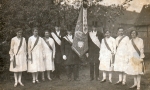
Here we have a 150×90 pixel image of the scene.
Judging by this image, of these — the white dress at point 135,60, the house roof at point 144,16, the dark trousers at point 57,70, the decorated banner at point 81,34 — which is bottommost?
the dark trousers at point 57,70

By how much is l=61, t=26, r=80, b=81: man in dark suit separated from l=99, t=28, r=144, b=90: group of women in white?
0.55 metres

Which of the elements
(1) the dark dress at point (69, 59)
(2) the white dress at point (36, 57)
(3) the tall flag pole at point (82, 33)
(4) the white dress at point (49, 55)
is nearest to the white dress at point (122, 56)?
(3) the tall flag pole at point (82, 33)

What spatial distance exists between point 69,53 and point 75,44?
25 cm

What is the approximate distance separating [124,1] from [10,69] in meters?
2.69

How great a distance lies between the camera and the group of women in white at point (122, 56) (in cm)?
457

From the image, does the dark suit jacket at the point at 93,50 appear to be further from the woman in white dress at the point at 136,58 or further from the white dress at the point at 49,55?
the white dress at the point at 49,55

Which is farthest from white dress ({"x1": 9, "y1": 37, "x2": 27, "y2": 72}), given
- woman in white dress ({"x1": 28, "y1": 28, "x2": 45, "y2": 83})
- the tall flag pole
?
the tall flag pole

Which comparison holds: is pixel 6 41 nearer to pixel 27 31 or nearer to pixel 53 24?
pixel 27 31

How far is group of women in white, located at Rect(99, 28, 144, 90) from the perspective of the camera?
4.57 m

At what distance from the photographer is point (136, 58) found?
180 inches

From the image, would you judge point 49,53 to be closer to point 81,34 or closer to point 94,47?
point 81,34

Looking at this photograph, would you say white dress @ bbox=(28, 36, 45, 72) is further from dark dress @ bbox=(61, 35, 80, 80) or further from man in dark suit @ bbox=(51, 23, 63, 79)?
dark dress @ bbox=(61, 35, 80, 80)

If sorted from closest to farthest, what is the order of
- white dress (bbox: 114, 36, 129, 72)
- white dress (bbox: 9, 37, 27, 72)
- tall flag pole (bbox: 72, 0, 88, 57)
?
white dress (bbox: 114, 36, 129, 72) → white dress (bbox: 9, 37, 27, 72) → tall flag pole (bbox: 72, 0, 88, 57)

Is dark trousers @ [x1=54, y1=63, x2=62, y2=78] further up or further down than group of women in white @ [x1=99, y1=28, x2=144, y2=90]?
further down
